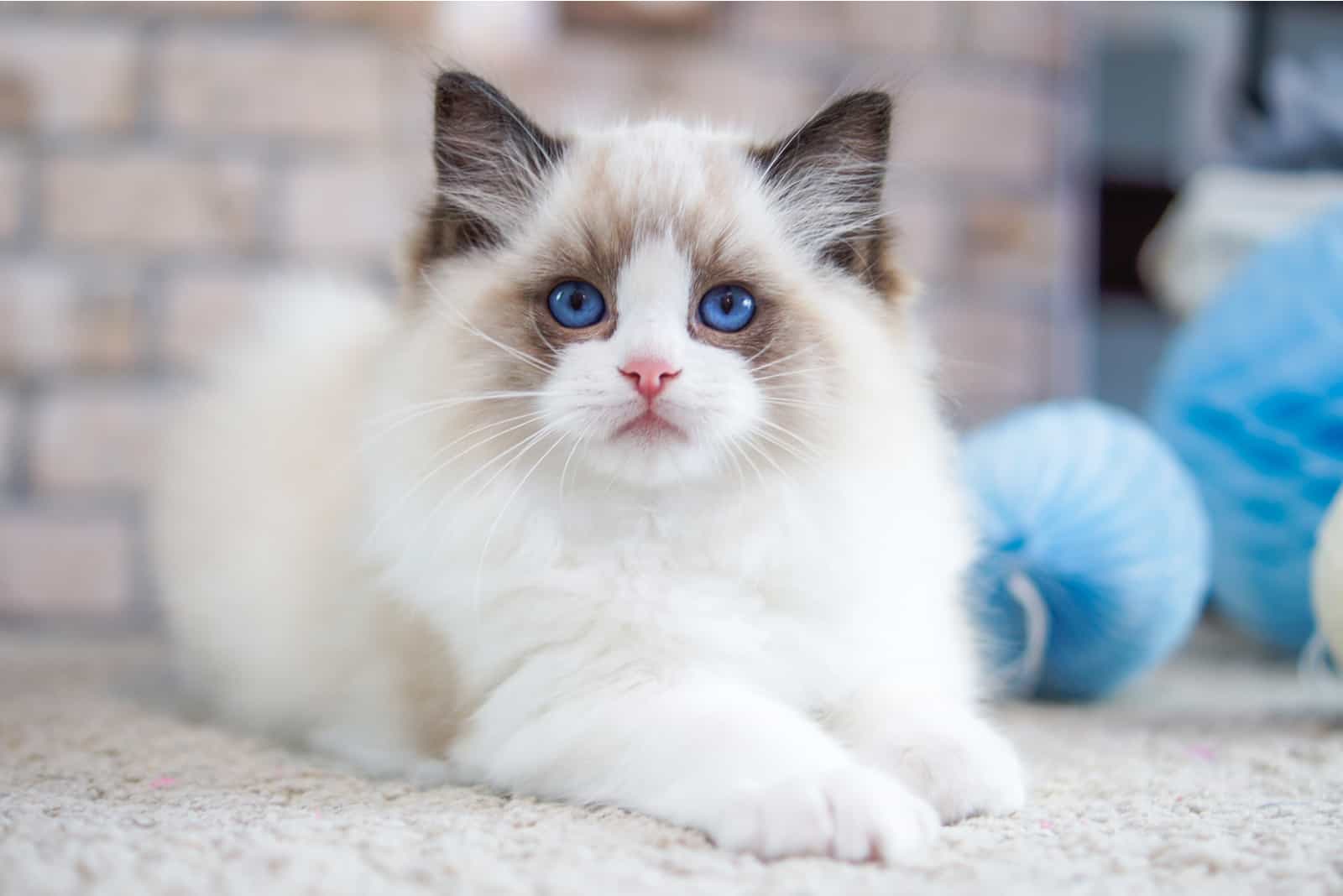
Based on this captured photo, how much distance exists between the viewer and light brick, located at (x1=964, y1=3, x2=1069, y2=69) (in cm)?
251

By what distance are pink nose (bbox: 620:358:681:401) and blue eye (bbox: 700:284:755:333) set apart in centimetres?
12

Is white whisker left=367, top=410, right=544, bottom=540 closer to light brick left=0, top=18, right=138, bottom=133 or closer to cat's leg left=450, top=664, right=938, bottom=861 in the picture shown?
cat's leg left=450, top=664, right=938, bottom=861

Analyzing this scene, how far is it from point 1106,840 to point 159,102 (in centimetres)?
224

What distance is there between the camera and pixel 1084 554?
61.4 inches

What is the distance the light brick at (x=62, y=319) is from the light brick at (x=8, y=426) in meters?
0.06

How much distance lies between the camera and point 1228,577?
1.83m

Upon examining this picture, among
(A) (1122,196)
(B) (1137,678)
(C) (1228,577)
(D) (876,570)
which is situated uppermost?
(A) (1122,196)

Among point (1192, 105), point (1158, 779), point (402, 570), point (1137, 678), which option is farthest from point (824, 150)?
point (1192, 105)

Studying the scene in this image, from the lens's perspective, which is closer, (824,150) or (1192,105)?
(824,150)

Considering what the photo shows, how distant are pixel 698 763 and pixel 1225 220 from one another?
1.75 metres

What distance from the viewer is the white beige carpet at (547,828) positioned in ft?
2.72

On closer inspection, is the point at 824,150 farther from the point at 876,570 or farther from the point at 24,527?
the point at 24,527

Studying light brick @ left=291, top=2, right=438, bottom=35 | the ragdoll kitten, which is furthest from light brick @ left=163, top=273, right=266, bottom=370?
the ragdoll kitten

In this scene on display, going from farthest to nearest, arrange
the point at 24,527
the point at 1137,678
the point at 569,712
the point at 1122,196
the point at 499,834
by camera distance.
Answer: the point at 1122,196, the point at 24,527, the point at 1137,678, the point at 569,712, the point at 499,834
